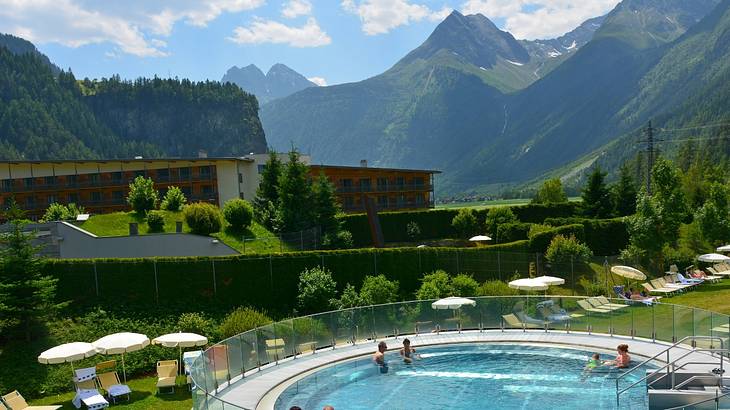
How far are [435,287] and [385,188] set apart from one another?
42.9 m

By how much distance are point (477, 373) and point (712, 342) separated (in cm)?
816

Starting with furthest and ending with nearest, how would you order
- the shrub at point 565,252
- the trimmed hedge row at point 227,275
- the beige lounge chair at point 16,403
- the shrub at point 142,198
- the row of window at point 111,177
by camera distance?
1. the row of window at point 111,177
2. the shrub at point 142,198
3. the shrub at point 565,252
4. the trimmed hedge row at point 227,275
5. the beige lounge chair at point 16,403

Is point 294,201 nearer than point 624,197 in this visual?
Yes

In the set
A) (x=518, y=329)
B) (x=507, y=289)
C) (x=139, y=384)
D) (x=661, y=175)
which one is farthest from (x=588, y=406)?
(x=661, y=175)

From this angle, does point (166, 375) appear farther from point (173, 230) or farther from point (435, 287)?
point (173, 230)

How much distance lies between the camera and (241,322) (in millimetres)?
28578

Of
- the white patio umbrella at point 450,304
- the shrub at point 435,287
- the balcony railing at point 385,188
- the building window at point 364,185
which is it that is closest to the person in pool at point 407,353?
the white patio umbrella at point 450,304

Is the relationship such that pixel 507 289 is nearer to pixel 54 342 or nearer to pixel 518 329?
pixel 518 329

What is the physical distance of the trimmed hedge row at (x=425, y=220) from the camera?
167 feet

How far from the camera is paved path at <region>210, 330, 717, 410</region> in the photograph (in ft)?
64.3

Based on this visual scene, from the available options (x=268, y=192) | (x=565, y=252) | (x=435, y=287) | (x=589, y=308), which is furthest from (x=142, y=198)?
(x=589, y=308)

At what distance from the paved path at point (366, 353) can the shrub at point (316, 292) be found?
6.14m

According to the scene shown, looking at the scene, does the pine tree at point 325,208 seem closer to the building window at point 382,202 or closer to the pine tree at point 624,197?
the building window at point 382,202

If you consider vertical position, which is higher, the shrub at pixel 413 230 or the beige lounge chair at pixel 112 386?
the shrub at pixel 413 230
